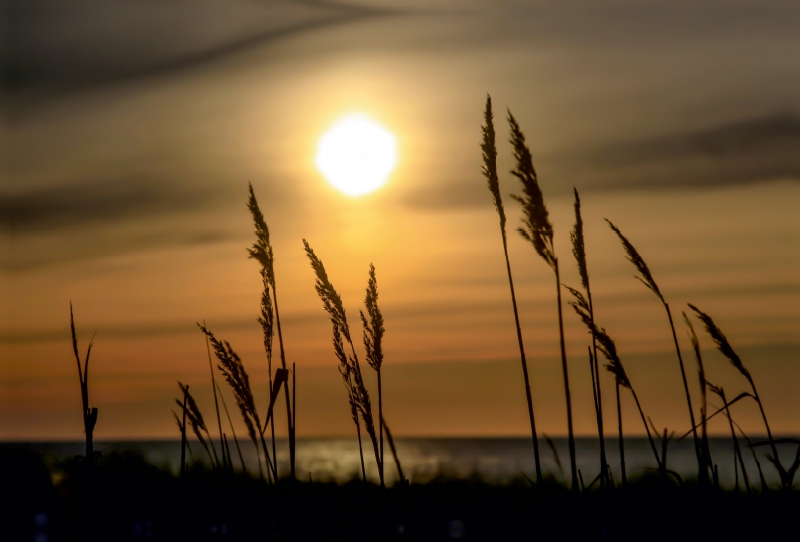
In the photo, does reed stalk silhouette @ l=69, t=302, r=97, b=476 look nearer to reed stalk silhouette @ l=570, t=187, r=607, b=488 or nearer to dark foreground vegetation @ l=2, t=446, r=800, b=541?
dark foreground vegetation @ l=2, t=446, r=800, b=541

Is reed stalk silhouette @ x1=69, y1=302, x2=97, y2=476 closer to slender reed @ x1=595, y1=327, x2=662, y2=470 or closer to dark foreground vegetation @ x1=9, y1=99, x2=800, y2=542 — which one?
dark foreground vegetation @ x1=9, y1=99, x2=800, y2=542

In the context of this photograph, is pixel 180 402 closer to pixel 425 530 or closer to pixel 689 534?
pixel 425 530

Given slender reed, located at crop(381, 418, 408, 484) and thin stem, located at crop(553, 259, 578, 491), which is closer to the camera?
thin stem, located at crop(553, 259, 578, 491)

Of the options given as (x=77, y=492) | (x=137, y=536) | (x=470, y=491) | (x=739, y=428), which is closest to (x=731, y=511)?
(x=739, y=428)

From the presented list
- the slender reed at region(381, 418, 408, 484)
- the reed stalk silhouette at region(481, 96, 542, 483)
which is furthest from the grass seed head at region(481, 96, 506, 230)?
the slender reed at region(381, 418, 408, 484)

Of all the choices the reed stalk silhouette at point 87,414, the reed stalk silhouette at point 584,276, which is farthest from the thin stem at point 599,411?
the reed stalk silhouette at point 87,414

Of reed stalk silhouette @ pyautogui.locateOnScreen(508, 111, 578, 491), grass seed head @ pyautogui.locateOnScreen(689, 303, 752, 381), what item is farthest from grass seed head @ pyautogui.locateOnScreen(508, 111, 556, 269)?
grass seed head @ pyautogui.locateOnScreen(689, 303, 752, 381)

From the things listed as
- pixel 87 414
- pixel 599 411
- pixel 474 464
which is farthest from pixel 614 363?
pixel 474 464

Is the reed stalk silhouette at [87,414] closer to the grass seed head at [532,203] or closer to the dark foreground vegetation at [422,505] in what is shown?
the dark foreground vegetation at [422,505]

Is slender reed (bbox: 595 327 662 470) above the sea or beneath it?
above

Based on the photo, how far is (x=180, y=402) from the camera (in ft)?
12.2

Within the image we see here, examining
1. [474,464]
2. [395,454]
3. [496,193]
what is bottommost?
[474,464]

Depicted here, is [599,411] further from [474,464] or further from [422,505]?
[474,464]

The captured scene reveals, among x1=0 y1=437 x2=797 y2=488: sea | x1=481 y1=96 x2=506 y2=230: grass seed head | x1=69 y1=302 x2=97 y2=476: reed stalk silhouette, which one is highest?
x1=481 y1=96 x2=506 y2=230: grass seed head
